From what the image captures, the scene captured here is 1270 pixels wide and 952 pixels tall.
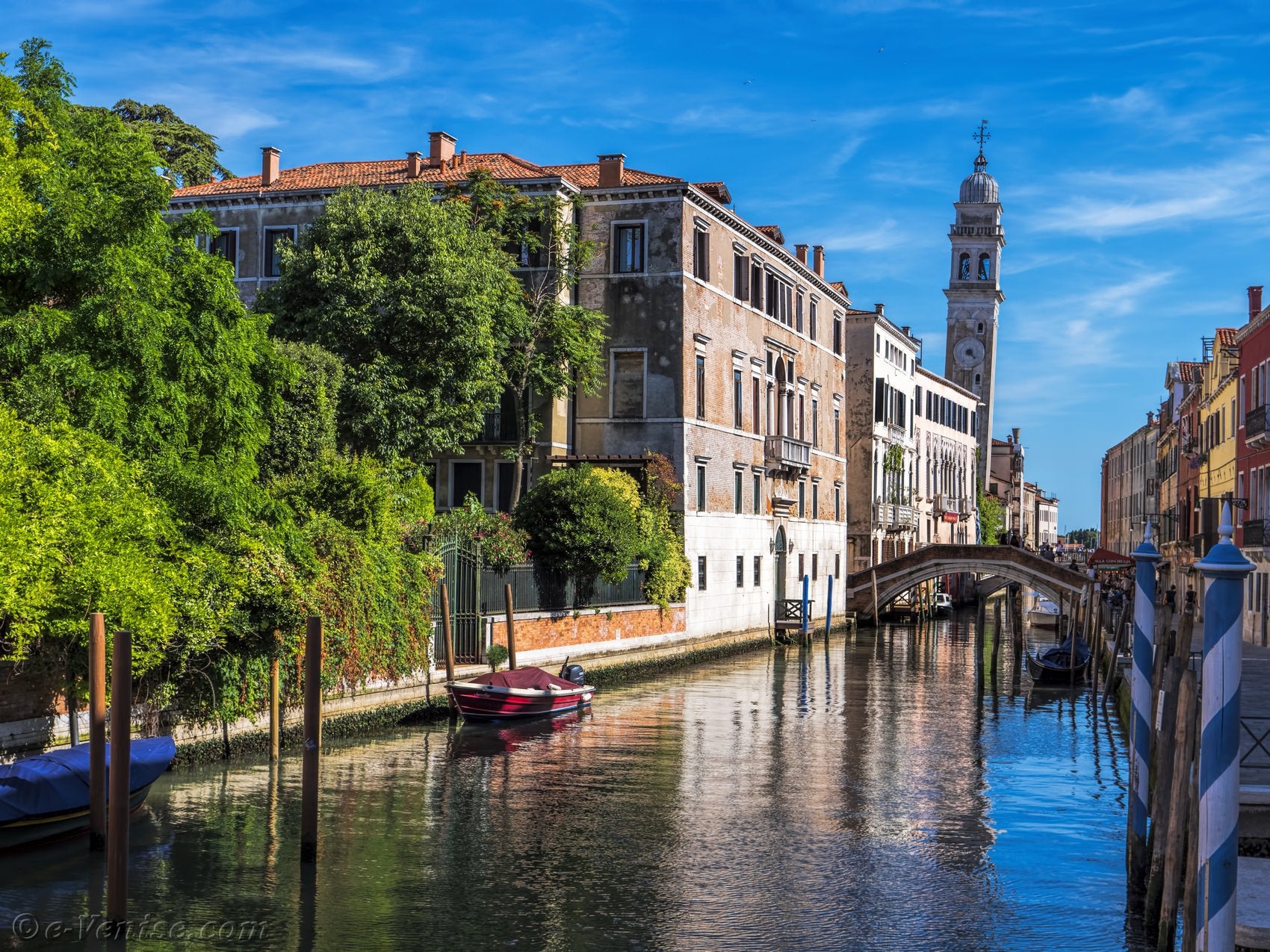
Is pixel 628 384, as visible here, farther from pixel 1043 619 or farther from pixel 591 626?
pixel 1043 619

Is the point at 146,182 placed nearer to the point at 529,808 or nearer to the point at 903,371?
the point at 529,808

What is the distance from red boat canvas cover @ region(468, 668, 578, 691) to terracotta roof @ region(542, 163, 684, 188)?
13068 mm

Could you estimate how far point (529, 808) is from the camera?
14555mm

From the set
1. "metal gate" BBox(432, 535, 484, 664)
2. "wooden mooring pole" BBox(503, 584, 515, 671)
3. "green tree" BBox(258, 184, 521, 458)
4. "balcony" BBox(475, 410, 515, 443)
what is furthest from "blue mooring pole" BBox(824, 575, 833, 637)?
"metal gate" BBox(432, 535, 484, 664)

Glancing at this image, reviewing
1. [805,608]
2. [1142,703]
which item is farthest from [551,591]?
[1142,703]

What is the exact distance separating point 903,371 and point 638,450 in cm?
2768

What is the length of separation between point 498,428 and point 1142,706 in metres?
21.1

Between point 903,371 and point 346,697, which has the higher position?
point 903,371

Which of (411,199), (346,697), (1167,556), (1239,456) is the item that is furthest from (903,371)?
(346,697)

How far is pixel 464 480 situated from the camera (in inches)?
1225

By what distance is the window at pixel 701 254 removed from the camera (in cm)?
3155

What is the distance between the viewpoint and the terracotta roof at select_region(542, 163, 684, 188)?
101 ft

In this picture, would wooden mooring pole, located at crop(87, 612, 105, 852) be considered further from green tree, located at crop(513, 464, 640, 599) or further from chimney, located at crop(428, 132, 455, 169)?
chimney, located at crop(428, 132, 455, 169)

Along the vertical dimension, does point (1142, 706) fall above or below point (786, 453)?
below
